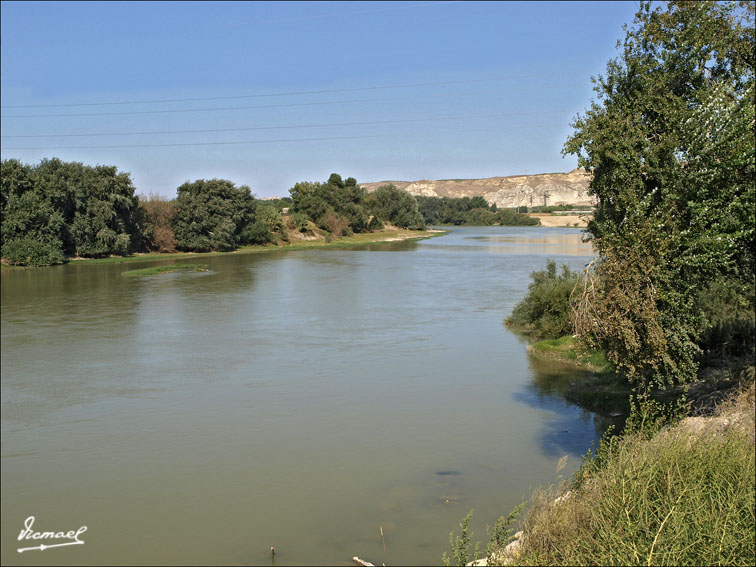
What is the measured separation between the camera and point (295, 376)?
17875 mm

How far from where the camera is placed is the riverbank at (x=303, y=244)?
51125mm

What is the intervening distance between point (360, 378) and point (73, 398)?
702 centimetres

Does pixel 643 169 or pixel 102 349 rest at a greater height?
pixel 643 169

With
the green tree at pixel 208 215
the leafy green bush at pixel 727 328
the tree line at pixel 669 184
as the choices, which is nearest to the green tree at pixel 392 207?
the green tree at pixel 208 215

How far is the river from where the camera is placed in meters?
9.53

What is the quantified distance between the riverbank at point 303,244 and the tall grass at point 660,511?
46786 mm

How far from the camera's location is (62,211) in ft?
162

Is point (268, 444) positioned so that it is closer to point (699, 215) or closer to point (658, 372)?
point (658, 372)

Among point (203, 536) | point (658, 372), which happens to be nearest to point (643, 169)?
point (658, 372)

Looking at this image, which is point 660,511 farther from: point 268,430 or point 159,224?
point 159,224

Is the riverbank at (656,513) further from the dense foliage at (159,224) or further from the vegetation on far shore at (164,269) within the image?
the dense foliage at (159,224)

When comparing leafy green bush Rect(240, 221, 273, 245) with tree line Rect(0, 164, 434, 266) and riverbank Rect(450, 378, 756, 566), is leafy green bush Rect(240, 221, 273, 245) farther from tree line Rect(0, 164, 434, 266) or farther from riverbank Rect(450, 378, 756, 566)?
riverbank Rect(450, 378, 756, 566)

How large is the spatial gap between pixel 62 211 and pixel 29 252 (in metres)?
4.40

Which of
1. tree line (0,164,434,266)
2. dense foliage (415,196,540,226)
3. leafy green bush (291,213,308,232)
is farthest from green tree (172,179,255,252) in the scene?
dense foliage (415,196,540,226)
